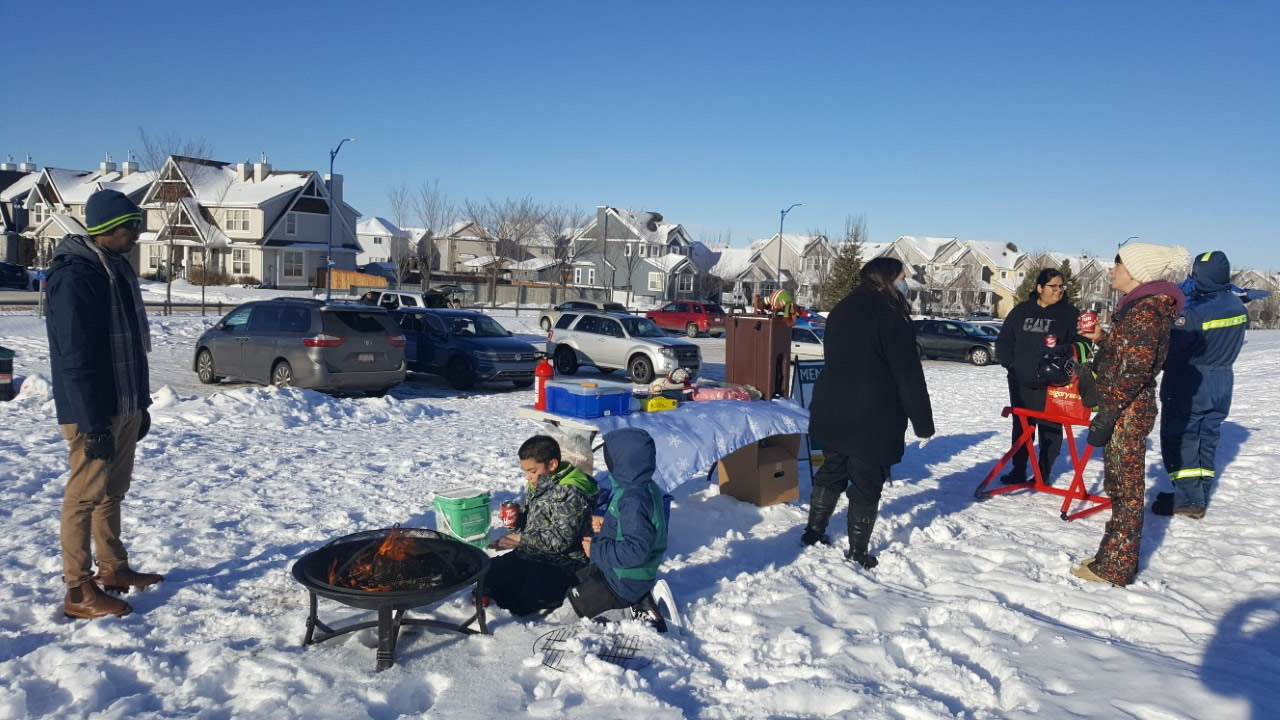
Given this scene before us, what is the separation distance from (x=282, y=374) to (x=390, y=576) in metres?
10.4

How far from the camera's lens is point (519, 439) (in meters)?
9.97

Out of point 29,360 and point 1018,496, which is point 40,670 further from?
point 29,360

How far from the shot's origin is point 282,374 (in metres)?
13.6

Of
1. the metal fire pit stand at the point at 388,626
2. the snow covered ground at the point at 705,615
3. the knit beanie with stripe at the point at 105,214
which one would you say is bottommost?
the snow covered ground at the point at 705,615

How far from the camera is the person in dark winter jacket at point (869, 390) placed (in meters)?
5.64

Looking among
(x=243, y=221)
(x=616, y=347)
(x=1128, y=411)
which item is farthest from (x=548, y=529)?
(x=243, y=221)

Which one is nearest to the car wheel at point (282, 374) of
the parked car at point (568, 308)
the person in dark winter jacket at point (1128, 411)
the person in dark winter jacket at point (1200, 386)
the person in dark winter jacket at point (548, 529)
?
the person in dark winter jacket at point (548, 529)

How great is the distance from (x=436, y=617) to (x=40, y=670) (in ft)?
5.79

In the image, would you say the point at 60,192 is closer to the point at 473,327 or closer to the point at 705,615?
the point at 473,327

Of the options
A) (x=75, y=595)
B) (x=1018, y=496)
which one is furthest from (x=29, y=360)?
(x=1018, y=496)

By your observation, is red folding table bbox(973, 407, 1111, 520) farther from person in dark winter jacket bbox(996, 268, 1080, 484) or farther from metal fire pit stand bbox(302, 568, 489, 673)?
metal fire pit stand bbox(302, 568, 489, 673)

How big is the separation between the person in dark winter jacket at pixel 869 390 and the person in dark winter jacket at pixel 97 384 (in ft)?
13.5

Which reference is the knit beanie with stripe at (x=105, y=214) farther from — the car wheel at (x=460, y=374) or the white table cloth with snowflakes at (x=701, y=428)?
the car wheel at (x=460, y=374)

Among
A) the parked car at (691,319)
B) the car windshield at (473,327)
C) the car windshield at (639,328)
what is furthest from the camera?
the parked car at (691,319)
